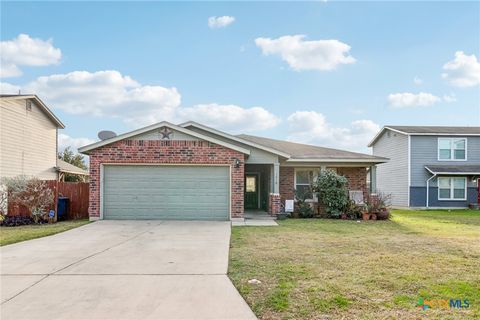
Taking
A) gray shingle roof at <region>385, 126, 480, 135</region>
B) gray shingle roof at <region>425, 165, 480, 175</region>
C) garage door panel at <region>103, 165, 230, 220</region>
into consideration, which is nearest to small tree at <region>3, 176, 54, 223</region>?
garage door panel at <region>103, 165, 230, 220</region>

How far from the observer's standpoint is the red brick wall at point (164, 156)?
14086 millimetres

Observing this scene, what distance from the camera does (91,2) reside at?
13.7 metres

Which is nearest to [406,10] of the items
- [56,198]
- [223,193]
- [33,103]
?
[223,193]

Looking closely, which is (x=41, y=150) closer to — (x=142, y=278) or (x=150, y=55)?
(x=150, y=55)

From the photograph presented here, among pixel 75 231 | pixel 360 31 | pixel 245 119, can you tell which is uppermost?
pixel 360 31

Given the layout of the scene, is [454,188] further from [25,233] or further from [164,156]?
[25,233]

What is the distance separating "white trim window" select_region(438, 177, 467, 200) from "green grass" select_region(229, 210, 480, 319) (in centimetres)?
1419

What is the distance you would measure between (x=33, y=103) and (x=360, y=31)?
54.6ft

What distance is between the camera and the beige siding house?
17.5 meters

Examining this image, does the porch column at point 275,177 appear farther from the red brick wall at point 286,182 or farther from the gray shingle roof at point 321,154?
the red brick wall at point 286,182

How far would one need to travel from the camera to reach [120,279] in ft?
19.1

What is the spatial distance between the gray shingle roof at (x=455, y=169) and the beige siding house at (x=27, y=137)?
22.4m

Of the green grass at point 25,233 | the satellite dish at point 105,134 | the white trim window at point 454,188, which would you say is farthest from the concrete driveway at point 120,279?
the white trim window at point 454,188

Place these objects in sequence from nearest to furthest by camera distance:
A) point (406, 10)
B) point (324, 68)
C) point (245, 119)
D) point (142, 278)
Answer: point (142, 278) → point (406, 10) → point (324, 68) → point (245, 119)
